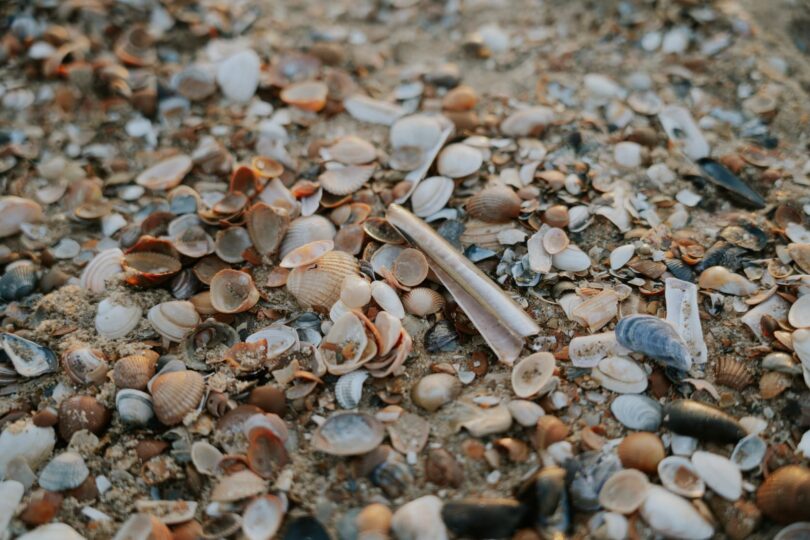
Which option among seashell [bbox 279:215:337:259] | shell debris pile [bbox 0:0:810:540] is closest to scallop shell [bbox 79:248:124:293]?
shell debris pile [bbox 0:0:810:540]

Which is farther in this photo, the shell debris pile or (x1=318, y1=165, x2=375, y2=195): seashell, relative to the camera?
(x1=318, y1=165, x2=375, y2=195): seashell

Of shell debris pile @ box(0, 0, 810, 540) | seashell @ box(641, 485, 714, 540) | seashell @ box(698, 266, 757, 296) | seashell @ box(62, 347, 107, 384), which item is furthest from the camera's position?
seashell @ box(698, 266, 757, 296)

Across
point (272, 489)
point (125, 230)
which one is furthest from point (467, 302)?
point (125, 230)

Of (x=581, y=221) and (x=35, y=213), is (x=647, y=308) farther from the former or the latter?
(x=35, y=213)

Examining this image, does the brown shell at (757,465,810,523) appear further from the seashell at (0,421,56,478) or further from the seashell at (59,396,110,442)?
the seashell at (0,421,56,478)

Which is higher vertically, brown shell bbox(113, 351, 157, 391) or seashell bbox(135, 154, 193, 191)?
seashell bbox(135, 154, 193, 191)

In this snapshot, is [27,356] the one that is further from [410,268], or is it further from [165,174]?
[410,268]

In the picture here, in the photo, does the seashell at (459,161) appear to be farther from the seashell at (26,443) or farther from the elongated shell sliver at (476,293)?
the seashell at (26,443)
